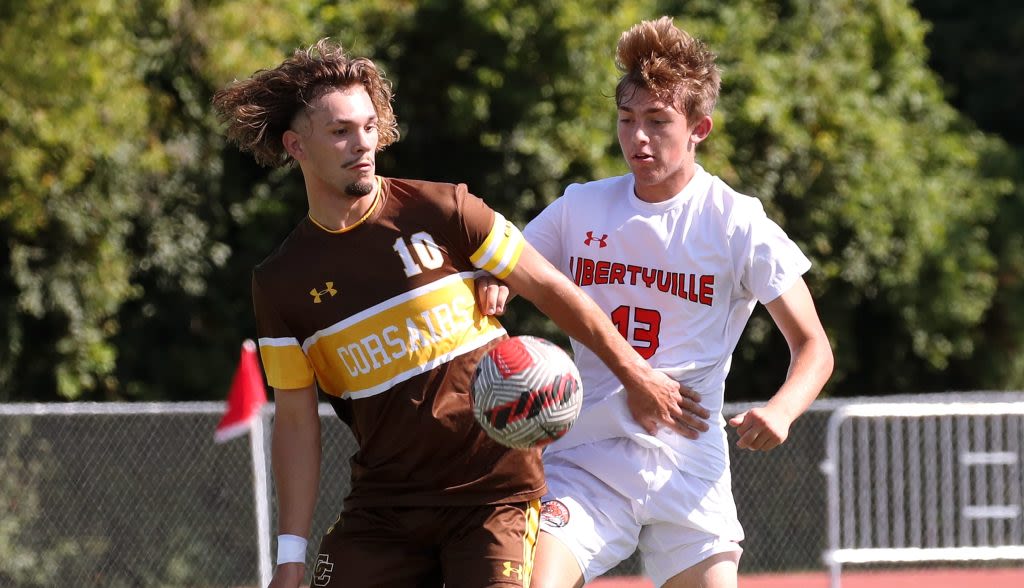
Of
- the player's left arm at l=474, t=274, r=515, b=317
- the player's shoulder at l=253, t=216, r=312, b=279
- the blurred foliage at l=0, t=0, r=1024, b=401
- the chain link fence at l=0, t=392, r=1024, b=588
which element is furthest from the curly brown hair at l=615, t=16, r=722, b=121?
the blurred foliage at l=0, t=0, r=1024, b=401

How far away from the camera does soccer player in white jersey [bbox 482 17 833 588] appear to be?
4.40 metres

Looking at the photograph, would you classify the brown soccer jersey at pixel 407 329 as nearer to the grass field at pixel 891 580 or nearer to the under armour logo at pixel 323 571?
the under armour logo at pixel 323 571

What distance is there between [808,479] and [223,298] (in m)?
5.20

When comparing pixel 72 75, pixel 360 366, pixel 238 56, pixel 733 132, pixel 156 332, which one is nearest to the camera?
pixel 360 366

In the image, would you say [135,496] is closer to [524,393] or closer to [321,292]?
[321,292]

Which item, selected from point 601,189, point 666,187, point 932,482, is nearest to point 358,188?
point 601,189

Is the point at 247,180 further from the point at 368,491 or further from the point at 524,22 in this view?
the point at 368,491

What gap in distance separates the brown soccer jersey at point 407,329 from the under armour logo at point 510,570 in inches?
7.5

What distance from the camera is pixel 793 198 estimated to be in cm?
1438

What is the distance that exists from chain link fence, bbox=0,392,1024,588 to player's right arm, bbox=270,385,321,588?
210 inches

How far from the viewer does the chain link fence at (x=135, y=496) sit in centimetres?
927

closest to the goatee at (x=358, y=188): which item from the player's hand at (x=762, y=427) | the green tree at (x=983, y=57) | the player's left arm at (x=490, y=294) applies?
the player's left arm at (x=490, y=294)

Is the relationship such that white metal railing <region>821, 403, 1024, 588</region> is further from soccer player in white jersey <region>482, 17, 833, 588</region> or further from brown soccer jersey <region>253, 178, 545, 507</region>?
brown soccer jersey <region>253, 178, 545, 507</region>

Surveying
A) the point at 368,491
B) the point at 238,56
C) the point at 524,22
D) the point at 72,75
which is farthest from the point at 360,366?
the point at 524,22
